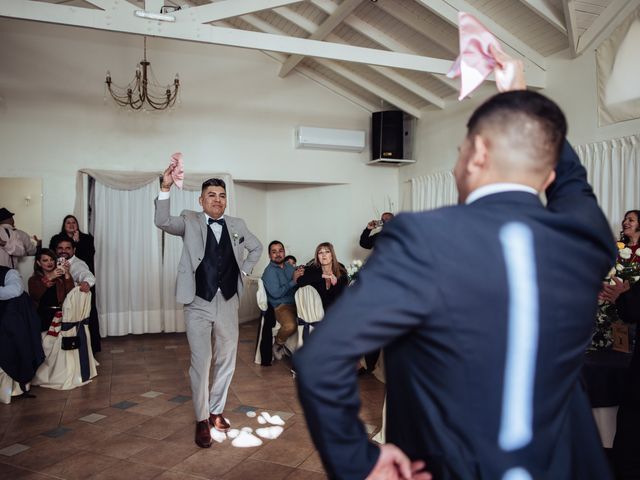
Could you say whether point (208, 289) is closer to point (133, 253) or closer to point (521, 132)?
point (521, 132)

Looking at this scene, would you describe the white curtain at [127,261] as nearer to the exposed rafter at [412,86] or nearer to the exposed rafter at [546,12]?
the exposed rafter at [412,86]

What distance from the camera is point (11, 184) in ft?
23.0

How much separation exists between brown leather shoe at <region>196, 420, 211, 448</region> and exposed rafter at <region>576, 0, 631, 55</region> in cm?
513

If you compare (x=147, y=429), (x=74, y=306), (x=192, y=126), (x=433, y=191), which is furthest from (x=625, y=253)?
(x=192, y=126)

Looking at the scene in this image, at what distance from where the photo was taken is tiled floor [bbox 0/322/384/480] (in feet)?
10.4

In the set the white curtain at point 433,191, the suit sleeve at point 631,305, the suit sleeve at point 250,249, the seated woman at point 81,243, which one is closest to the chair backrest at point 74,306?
the seated woman at point 81,243

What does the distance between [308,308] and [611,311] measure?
2829mm

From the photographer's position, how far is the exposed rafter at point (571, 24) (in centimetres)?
494

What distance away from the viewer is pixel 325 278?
17.6 feet

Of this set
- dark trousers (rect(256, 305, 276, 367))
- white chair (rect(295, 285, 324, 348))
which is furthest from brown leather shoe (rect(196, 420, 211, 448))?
dark trousers (rect(256, 305, 276, 367))

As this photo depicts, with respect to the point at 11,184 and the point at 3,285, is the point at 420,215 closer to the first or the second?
the point at 3,285

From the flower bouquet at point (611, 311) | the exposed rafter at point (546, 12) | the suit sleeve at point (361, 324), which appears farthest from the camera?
the exposed rafter at point (546, 12)

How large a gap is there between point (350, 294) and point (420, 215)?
18 cm

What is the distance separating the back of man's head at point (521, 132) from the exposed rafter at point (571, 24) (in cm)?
478
